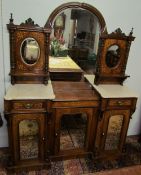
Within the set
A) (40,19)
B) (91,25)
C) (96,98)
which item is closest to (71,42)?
(91,25)

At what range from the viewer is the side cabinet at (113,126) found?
2072 millimetres

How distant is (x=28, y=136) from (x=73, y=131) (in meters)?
0.52

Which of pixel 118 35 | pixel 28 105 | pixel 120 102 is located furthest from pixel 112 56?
pixel 28 105

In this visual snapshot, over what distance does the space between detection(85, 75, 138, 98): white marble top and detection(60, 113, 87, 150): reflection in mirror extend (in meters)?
0.33

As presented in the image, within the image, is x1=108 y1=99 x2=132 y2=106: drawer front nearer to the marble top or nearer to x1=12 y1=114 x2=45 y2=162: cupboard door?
the marble top

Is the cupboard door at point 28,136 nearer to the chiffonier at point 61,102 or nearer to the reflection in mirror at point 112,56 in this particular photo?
the chiffonier at point 61,102

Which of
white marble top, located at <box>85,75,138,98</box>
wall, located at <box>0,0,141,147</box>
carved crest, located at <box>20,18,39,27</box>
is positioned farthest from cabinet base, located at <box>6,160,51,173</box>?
carved crest, located at <box>20,18,39,27</box>

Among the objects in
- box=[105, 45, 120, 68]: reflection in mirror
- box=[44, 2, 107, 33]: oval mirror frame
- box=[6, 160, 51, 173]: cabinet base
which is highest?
box=[44, 2, 107, 33]: oval mirror frame

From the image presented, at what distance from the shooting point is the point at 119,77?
7.54ft

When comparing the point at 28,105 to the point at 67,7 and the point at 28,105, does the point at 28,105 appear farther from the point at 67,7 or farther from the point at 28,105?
the point at 67,7

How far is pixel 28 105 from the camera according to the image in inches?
71.9

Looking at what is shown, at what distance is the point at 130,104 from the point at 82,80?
2.07ft

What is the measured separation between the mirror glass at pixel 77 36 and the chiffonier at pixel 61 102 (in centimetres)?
5

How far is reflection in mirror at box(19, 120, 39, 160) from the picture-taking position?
1.95 meters
